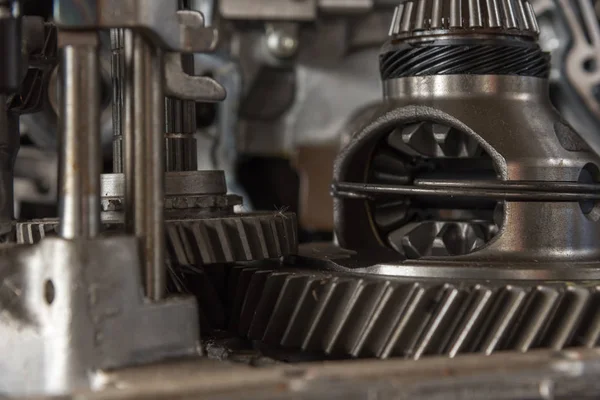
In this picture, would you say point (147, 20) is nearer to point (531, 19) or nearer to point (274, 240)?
point (274, 240)

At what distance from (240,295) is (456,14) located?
0.37 m

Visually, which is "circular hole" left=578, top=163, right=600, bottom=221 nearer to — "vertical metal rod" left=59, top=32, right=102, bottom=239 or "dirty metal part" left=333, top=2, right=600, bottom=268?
"dirty metal part" left=333, top=2, right=600, bottom=268

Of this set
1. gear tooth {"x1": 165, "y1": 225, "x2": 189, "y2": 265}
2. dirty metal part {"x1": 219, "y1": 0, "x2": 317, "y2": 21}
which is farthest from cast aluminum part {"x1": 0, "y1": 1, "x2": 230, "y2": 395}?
dirty metal part {"x1": 219, "y1": 0, "x2": 317, "y2": 21}

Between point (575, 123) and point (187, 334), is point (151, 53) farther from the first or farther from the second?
point (575, 123)

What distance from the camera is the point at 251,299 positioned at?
993 millimetres

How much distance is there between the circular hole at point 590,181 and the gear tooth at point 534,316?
0.56ft

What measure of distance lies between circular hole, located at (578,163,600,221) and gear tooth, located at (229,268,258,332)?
0.35 metres

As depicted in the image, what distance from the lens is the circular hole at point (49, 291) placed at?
708mm

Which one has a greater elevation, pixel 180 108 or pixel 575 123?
pixel 180 108

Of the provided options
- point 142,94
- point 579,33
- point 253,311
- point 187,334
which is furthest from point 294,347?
point 579,33

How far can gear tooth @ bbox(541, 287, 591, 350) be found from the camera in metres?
0.82

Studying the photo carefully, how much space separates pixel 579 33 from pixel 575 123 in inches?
8.3

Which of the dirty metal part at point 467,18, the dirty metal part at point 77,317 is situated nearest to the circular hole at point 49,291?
the dirty metal part at point 77,317

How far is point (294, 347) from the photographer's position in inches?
36.1
